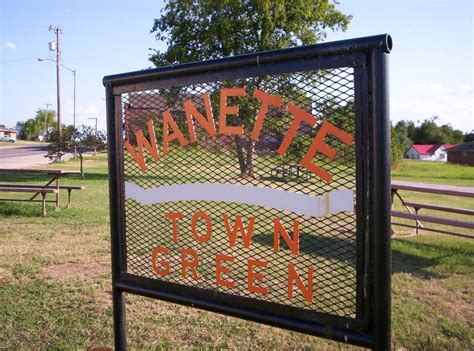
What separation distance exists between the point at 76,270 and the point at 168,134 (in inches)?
127

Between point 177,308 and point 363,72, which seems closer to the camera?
point 363,72

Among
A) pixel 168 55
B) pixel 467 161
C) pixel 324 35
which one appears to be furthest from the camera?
pixel 467 161

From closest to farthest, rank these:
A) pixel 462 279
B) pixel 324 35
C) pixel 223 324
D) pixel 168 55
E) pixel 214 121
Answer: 1. pixel 214 121
2. pixel 223 324
3. pixel 462 279
4. pixel 168 55
5. pixel 324 35

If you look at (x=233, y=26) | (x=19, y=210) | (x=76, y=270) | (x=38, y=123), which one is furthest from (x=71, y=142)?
(x=38, y=123)

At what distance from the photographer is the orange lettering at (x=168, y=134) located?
5.89ft

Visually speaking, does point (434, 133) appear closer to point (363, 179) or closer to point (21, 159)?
point (21, 159)

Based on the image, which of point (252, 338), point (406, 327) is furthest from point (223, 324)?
point (406, 327)

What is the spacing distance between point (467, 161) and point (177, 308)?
230ft

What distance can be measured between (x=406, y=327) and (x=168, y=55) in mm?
16775

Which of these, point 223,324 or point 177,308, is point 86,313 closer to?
point 177,308

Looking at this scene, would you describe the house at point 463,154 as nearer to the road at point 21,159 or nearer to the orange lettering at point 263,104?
the road at point 21,159

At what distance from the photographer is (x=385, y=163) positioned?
1341 mm

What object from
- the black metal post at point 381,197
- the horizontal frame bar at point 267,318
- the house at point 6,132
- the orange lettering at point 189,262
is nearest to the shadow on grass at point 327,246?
the black metal post at point 381,197

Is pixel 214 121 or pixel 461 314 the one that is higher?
pixel 214 121
